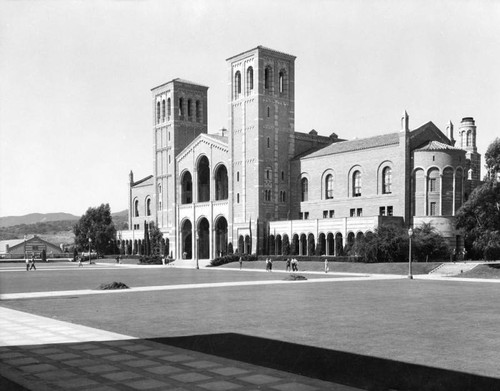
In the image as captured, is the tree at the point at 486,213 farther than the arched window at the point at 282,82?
No

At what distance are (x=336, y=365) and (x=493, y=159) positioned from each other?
39.3 meters

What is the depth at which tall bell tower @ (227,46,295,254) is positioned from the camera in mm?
74500

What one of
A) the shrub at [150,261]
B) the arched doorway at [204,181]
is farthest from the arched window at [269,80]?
the shrub at [150,261]

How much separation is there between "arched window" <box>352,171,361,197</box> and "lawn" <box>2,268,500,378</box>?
4155cm

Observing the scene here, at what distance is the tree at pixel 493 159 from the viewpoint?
45.2 meters

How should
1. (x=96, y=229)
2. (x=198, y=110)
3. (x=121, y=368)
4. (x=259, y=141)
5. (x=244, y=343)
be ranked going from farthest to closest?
(x=198, y=110)
(x=96, y=229)
(x=259, y=141)
(x=244, y=343)
(x=121, y=368)

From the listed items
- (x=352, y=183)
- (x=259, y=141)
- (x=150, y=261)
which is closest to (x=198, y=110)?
(x=259, y=141)

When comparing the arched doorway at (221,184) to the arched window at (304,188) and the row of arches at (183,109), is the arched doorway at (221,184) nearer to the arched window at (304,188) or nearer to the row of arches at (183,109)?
the arched window at (304,188)

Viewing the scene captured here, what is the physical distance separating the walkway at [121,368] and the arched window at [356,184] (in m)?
57.4

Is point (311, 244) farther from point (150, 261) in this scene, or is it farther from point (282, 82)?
point (282, 82)

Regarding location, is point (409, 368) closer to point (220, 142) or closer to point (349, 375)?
point (349, 375)

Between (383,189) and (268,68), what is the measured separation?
23.5 m

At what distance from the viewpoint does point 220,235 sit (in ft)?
269

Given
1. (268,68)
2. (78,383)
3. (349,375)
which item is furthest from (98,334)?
(268,68)
